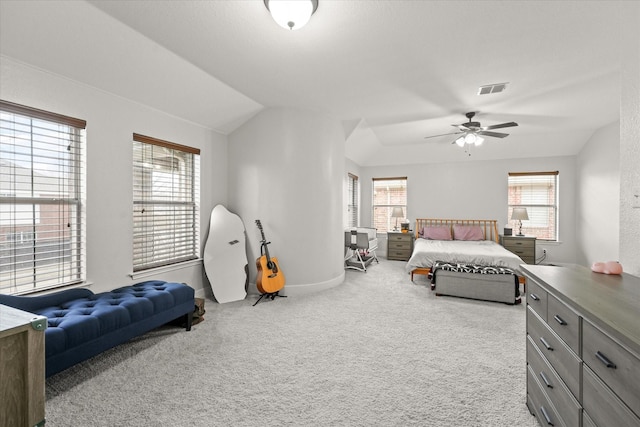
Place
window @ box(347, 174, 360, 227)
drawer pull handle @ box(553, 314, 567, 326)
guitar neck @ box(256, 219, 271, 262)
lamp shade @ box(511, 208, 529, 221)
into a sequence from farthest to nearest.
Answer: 1. window @ box(347, 174, 360, 227)
2. lamp shade @ box(511, 208, 529, 221)
3. guitar neck @ box(256, 219, 271, 262)
4. drawer pull handle @ box(553, 314, 567, 326)

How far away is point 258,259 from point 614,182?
586cm

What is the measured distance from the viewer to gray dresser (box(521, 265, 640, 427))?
932 mm

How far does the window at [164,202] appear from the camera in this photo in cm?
331

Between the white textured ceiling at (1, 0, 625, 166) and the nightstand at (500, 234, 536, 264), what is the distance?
101 inches

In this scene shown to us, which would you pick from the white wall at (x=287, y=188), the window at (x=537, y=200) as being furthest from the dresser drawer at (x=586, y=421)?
the window at (x=537, y=200)

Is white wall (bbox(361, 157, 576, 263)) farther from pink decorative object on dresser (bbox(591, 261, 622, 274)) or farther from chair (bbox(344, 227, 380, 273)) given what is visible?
pink decorative object on dresser (bbox(591, 261, 622, 274))

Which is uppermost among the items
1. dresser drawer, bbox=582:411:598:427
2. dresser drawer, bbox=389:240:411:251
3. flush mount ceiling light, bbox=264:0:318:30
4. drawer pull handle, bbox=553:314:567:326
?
flush mount ceiling light, bbox=264:0:318:30

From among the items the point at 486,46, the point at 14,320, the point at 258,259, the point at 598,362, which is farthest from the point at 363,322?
the point at 486,46

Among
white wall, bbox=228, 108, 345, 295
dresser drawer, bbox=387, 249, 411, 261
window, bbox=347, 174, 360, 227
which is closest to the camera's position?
white wall, bbox=228, 108, 345, 295

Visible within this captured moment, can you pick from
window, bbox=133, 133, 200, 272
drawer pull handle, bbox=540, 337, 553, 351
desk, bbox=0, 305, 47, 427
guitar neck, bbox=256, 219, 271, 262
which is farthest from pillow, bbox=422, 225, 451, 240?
desk, bbox=0, 305, 47, 427

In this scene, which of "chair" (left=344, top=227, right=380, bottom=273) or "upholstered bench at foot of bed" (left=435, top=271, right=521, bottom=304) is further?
"chair" (left=344, top=227, right=380, bottom=273)

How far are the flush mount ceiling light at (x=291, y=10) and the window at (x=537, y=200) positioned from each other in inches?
256

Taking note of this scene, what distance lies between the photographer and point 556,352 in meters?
1.40

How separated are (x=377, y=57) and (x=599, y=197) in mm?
5253
